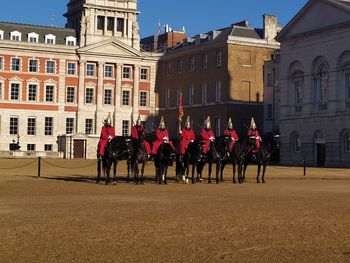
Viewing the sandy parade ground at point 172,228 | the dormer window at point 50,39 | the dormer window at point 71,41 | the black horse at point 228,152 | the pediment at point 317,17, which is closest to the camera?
the sandy parade ground at point 172,228

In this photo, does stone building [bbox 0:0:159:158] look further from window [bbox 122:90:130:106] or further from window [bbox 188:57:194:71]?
window [bbox 188:57:194:71]

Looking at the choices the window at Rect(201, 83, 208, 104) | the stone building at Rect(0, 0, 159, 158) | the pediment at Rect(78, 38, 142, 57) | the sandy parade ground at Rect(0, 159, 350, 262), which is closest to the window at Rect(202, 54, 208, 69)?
the window at Rect(201, 83, 208, 104)

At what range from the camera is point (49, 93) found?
310ft

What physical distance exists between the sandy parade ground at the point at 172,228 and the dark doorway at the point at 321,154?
43.6 meters

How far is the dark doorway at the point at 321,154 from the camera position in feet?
217

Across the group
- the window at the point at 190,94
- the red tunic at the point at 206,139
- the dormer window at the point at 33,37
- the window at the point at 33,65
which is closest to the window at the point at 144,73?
the window at the point at 190,94

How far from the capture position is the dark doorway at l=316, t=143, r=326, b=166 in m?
66.1

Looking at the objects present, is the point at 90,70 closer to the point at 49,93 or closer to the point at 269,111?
the point at 49,93

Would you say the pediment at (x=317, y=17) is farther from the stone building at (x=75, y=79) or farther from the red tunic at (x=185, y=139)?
the red tunic at (x=185, y=139)

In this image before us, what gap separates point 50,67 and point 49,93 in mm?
3530

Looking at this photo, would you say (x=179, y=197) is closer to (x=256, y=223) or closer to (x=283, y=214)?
(x=283, y=214)

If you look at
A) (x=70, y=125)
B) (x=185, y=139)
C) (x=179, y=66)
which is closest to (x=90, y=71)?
(x=70, y=125)

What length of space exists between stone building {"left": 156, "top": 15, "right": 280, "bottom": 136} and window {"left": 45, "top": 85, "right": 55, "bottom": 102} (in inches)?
692

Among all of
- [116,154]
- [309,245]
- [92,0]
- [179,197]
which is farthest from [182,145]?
[92,0]
